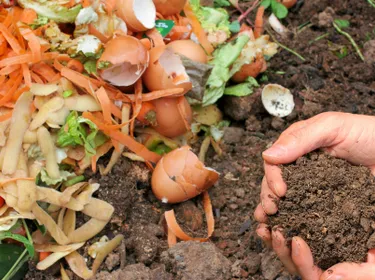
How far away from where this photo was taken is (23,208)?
80.4 inches

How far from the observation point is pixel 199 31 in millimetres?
2504

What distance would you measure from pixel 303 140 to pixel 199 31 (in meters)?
0.88

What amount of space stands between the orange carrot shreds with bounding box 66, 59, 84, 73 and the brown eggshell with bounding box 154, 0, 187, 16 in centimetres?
40

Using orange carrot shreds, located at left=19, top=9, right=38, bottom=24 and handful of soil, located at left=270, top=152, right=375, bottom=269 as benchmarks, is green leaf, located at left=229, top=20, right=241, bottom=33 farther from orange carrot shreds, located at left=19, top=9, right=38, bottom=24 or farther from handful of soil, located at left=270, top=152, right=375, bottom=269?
handful of soil, located at left=270, top=152, right=375, bottom=269

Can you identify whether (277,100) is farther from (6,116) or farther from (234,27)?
(6,116)

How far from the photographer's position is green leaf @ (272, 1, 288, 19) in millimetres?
2793

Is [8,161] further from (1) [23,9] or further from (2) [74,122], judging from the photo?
(1) [23,9]

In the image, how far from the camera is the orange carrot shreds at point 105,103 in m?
2.16

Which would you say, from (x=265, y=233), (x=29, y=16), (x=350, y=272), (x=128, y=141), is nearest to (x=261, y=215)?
(x=265, y=233)

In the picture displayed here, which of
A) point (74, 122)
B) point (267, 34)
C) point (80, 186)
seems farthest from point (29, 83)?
point (267, 34)

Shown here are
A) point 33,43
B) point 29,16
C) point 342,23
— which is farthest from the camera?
point 342,23

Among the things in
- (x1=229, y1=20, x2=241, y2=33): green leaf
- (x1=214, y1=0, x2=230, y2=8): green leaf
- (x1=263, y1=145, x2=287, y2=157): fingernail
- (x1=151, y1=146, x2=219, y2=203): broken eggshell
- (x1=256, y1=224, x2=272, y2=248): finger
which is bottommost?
(x1=151, y1=146, x2=219, y2=203): broken eggshell

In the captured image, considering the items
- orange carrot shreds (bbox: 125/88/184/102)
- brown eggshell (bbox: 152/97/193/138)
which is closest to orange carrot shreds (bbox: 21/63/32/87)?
orange carrot shreds (bbox: 125/88/184/102)

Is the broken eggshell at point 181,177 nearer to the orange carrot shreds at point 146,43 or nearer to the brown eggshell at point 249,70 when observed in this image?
the orange carrot shreds at point 146,43
